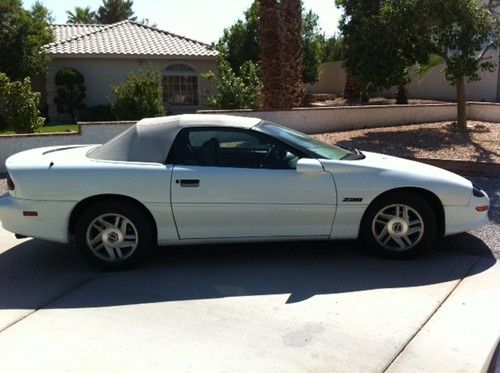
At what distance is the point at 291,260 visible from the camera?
5094 mm

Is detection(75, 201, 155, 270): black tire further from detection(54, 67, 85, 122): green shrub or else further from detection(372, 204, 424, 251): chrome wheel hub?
detection(54, 67, 85, 122): green shrub

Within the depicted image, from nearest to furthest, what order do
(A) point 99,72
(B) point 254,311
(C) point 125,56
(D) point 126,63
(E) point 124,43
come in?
(B) point 254,311 < (C) point 125,56 < (A) point 99,72 < (D) point 126,63 < (E) point 124,43

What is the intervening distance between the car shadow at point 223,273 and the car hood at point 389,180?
25.9 inches

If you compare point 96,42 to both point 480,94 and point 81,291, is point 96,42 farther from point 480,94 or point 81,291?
point 81,291

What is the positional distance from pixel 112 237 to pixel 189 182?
878 mm

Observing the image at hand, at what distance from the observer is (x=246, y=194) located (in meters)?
4.75

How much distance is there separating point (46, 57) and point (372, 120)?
40.7ft

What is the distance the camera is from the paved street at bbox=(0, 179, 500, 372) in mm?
3363

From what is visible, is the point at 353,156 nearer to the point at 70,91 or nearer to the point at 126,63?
the point at 70,91

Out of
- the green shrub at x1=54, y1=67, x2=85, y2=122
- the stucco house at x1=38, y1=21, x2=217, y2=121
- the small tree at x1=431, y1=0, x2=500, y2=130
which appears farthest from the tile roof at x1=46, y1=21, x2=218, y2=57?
the small tree at x1=431, y1=0, x2=500, y2=130

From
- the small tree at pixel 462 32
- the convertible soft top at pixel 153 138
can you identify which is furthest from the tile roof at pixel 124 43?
the convertible soft top at pixel 153 138

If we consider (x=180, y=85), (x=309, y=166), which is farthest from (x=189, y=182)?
(x=180, y=85)

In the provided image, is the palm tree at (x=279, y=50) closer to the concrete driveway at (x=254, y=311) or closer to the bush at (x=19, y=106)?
the bush at (x=19, y=106)

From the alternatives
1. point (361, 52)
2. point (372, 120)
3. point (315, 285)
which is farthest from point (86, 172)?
point (372, 120)
